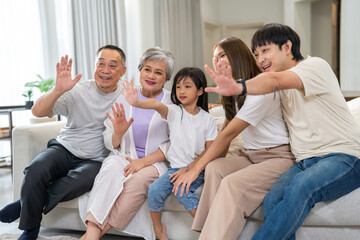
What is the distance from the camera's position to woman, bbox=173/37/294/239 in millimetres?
1524

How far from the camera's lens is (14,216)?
1.99m

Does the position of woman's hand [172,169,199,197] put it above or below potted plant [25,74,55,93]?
below

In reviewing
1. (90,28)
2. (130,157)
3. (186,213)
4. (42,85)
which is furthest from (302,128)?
(90,28)

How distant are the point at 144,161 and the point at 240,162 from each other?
1.78 ft

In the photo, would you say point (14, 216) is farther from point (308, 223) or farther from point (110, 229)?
point (308, 223)

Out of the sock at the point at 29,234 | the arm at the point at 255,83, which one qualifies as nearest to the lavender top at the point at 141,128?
the sock at the point at 29,234

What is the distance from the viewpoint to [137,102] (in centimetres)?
184

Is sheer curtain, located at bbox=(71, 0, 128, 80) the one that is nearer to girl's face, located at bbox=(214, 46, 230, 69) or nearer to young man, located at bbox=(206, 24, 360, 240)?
girl's face, located at bbox=(214, 46, 230, 69)

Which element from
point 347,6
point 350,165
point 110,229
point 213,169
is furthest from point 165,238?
point 347,6

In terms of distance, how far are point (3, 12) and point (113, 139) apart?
2.84 metres

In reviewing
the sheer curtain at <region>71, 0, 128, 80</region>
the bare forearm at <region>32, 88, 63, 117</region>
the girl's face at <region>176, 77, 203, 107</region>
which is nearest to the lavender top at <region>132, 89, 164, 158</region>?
the girl's face at <region>176, 77, 203, 107</region>

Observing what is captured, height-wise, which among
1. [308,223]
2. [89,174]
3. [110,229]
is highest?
[89,174]

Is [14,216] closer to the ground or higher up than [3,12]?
closer to the ground

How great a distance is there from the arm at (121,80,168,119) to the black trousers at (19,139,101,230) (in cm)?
49
